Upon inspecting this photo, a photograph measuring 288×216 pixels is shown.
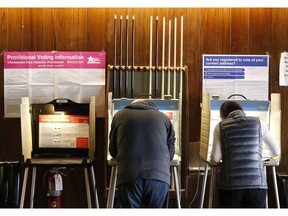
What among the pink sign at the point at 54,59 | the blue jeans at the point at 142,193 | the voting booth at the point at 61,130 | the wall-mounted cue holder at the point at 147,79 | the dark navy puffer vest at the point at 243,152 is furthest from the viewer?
the pink sign at the point at 54,59

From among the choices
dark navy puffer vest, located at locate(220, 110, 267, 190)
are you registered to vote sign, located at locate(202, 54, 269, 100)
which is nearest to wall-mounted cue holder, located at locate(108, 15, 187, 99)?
are you registered to vote sign, located at locate(202, 54, 269, 100)

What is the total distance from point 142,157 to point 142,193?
242 mm

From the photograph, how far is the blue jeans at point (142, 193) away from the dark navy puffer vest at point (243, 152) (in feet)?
1.75

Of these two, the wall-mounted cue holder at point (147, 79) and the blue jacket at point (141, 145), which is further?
the wall-mounted cue holder at point (147, 79)

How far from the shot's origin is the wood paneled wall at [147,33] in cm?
461

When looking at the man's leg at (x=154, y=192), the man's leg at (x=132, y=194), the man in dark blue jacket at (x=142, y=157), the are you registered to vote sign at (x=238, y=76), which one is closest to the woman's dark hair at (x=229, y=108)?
the man in dark blue jacket at (x=142, y=157)

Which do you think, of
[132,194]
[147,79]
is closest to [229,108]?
[132,194]

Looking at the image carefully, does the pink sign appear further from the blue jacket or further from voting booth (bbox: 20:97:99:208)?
the blue jacket

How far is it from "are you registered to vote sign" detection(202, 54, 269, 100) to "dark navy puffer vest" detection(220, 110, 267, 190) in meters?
1.33

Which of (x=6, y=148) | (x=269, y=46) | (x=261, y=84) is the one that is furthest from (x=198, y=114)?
(x=6, y=148)

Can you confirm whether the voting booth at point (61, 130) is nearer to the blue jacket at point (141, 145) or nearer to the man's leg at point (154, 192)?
the blue jacket at point (141, 145)

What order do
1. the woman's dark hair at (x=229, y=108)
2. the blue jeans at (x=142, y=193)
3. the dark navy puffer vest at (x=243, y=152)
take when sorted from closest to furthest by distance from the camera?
1. the blue jeans at (x=142, y=193)
2. the dark navy puffer vest at (x=243, y=152)
3. the woman's dark hair at (x=229, y=108)

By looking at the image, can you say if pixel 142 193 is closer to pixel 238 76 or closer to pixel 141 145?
pixel 141 145

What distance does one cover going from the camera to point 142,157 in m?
3.13
